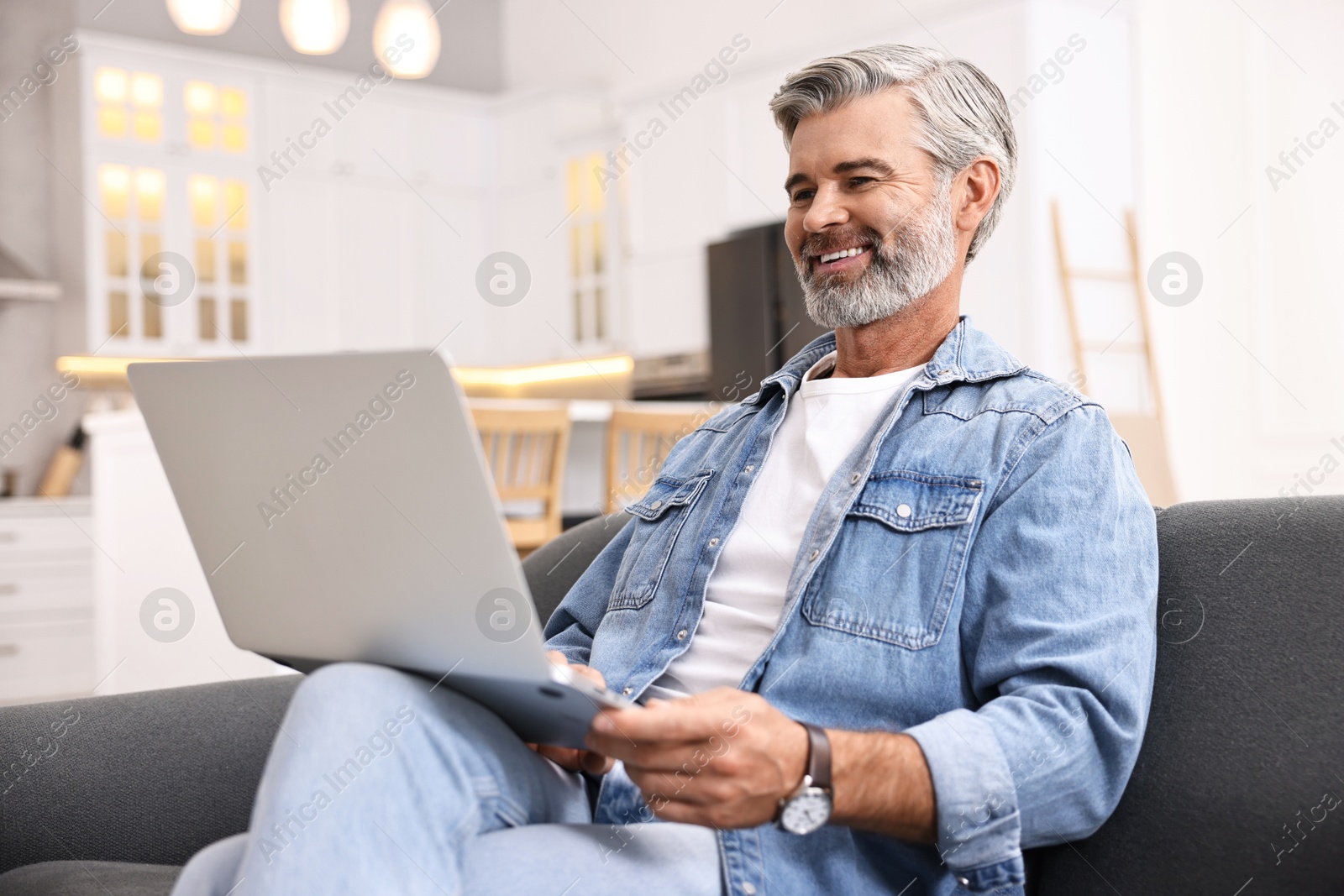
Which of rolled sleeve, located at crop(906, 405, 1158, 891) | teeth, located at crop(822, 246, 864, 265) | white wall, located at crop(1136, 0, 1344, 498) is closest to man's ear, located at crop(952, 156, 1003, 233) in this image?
teeth, located at crop(822, 246, 864, 265)

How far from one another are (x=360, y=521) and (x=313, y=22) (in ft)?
10.1

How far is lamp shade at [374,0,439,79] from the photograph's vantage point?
3.58 metres

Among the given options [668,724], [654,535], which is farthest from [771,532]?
[668,724]

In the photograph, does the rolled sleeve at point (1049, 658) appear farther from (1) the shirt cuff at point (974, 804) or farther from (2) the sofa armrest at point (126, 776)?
(2) the sofa armrest at point (126, 776)

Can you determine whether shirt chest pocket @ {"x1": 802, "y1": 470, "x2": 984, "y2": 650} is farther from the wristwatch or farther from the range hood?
the range hood

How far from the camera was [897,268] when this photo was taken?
1288 millimetres

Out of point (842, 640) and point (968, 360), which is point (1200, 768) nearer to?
point (842, 640)

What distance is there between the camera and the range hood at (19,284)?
495 centimetres

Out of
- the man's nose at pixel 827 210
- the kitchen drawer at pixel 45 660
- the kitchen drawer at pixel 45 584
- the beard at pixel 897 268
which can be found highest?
the man's nose at pixel 827 210

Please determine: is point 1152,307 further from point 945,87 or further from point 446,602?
point 446,602

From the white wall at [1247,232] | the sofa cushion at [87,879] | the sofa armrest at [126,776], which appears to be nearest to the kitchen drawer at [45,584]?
the sofa armrest at [126,776]

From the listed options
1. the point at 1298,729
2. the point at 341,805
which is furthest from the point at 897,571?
the point at 341,805

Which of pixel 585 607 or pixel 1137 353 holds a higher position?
pixel 1137 353

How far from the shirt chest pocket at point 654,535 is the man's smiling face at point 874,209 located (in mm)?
242
